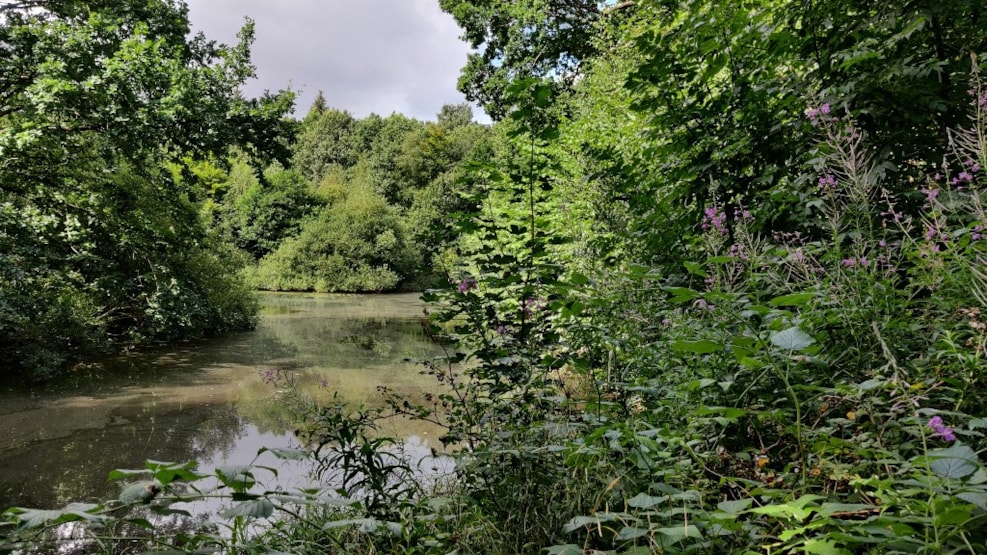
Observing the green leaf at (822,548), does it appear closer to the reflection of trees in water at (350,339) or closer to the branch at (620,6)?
the reflection of trees in water at (350,339)

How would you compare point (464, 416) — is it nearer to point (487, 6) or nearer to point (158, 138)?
point (158, 138)

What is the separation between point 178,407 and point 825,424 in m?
6.28

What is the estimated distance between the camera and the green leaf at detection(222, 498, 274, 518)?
0.80m

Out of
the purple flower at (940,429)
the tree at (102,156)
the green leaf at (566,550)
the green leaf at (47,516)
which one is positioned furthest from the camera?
the tree at (102,156)

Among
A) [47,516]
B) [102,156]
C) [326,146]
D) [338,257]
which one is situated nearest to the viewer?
[47,516]

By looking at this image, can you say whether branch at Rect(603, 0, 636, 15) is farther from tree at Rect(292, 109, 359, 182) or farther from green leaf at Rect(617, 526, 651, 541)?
tree at Rect(292, 109, 359, 182)

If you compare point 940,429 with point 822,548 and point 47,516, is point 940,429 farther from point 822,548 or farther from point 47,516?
point 47,516

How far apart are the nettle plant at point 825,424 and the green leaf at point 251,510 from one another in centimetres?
53

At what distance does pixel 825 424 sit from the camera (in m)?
1.36

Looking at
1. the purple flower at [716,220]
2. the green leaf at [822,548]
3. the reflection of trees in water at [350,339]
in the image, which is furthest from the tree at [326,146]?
the green leaf at [822,548]

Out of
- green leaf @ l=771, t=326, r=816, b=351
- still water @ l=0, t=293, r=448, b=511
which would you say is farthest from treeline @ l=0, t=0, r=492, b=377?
green leaf @ l=771, t=326, r=816, b=351

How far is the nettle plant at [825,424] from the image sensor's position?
836 millimetres

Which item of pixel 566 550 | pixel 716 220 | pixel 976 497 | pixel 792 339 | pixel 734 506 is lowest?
pixel 566 550

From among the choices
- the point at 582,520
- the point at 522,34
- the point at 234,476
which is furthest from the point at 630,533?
the point at 522,34
